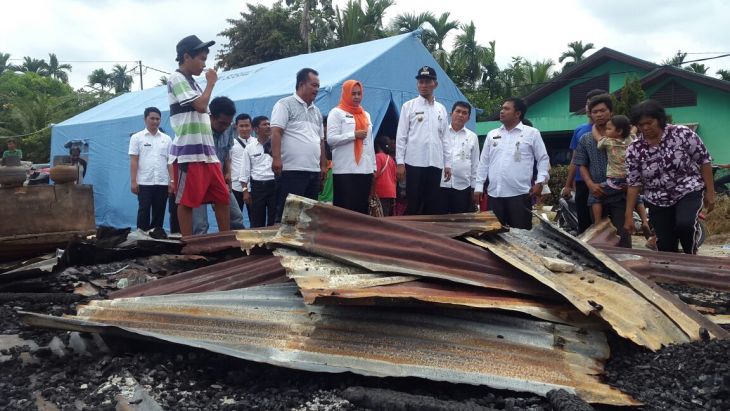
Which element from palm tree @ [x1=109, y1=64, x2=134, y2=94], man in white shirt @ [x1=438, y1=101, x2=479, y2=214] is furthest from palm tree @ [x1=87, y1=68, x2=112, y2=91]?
man in white shirt @ [x1=438, y1=101, x2=479, y2=214]

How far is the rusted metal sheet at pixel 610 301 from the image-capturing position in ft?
7.77

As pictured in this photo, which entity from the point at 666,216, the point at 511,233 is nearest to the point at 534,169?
the point at 666,216

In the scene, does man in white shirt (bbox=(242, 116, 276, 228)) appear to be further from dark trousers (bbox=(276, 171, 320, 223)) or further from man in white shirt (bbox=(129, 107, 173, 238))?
dark trousers (bbox=(276, 171, 320, 223))

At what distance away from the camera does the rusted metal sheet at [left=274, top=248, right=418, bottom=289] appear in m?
2.47

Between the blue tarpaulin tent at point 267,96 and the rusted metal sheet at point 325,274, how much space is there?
5032mm

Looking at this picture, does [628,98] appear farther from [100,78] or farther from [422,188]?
[100,78]

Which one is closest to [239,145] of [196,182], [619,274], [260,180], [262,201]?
[260,180]

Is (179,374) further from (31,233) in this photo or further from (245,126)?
(245,126)

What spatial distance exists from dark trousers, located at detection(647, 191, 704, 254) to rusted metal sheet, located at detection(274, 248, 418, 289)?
2.49 metres

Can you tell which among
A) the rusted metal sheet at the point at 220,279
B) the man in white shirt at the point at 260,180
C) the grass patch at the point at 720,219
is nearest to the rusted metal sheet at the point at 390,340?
the rusted metal sheet at the point at 220,279

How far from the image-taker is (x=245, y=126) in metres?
6.84

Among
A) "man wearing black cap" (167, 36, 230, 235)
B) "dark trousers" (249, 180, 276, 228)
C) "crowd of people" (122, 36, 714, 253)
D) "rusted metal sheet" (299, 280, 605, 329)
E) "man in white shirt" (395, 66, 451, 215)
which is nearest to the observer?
"rusted metal sheet" (299, 280, 605, 329)

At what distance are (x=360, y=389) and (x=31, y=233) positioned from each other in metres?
3.32

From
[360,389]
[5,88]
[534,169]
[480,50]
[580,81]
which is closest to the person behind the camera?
[360,389]
